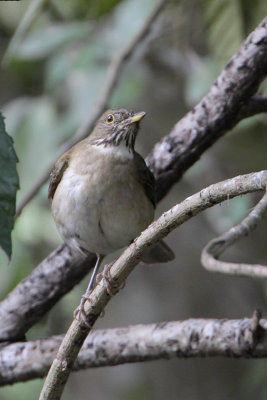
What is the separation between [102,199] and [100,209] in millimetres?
61

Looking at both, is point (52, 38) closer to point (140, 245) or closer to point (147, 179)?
point (147, 179)

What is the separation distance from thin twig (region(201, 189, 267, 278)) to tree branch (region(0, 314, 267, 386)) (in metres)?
0.25

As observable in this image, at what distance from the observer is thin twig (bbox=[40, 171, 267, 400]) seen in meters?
2.20

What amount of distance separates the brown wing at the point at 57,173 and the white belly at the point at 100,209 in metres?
0.19

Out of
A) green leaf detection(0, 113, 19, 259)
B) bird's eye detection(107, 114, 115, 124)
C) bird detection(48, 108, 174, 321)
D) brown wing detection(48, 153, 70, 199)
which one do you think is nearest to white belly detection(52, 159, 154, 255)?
bird detection(48, 108, 174, 321)

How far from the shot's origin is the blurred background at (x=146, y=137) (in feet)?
16.5

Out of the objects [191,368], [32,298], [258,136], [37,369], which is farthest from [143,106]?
[37,369]

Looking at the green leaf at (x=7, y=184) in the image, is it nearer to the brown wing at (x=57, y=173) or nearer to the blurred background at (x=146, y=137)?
the brown wing at (x=57, y=173)

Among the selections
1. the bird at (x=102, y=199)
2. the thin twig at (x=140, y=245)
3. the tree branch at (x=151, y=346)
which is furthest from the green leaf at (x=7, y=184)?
the bird at (x=102, y=199)

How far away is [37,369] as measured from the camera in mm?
3877

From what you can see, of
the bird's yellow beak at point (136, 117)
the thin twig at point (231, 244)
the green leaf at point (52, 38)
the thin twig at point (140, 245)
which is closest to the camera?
the thin twig at point (140, 245)

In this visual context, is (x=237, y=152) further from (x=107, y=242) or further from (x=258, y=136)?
(x=107, y=242)

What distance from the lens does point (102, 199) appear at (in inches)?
159

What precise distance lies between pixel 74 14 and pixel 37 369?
3084 millimetres
